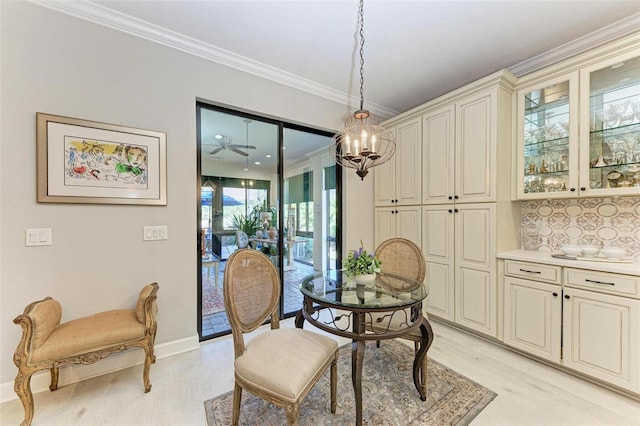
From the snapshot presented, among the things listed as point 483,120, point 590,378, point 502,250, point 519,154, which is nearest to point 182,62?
point 483,120

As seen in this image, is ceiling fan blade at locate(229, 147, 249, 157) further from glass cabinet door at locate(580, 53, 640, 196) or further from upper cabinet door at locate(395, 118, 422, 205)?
glass cabinet door at locate(580, 53, 640, 196)

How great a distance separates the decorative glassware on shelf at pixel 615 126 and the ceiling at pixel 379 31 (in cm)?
42

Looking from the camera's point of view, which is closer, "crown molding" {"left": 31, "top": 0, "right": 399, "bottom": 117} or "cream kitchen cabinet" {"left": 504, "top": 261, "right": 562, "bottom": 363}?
"crown molding" {"left": 31, "top": 0, "right": 399, "bottom": 117}

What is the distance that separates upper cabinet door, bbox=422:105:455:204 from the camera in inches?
110

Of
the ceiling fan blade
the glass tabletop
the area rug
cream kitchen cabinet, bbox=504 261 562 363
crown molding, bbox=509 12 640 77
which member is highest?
crown molding, bbox=509 12 640 77

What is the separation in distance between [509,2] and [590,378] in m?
2.85

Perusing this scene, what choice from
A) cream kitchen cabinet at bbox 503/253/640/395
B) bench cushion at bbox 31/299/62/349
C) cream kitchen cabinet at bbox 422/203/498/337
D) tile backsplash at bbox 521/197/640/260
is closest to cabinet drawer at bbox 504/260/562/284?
cream kitchen cabinet at bbox 503/253/640/395

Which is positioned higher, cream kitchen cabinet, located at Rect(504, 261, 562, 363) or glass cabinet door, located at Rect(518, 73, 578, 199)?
glass cabinet door, located at Rect(518, 73, 578, 199)

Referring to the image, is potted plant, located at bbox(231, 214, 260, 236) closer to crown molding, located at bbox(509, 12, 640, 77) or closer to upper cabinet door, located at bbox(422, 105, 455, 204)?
upper cabinet door, located at bbox(422, 105, 455, 204)

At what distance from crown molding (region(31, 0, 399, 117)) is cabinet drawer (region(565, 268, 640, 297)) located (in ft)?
9.61

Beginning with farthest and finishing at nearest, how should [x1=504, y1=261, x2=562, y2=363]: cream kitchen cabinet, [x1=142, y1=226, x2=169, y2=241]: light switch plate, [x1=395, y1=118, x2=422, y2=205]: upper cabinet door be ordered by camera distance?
[x1=395, y1=118, x2=422, y2=205]: upper cabinet door
[x1=142, y1=226, x2=169, y2=241]: light switch plate
[x1=504, y1=261, x2=562, y2=363]: cream kitchen cabinet

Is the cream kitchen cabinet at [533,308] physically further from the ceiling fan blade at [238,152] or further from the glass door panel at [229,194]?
the ceiling fan blade at [238,152]

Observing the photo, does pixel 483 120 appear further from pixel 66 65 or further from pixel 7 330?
pixel 7 330

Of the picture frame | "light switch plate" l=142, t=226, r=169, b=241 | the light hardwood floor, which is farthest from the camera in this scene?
"light switch plate" l=142, t=226, r=169, b=241
